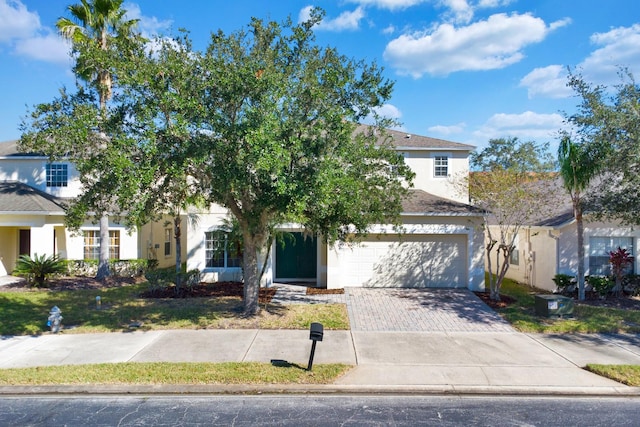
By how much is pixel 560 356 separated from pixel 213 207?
43.5ft

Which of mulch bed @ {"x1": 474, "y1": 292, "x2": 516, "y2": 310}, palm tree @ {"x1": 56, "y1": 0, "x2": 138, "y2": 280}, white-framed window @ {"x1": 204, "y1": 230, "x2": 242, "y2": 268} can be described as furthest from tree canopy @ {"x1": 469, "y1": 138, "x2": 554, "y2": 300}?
palm tree @ {"x1": 56, "y1": 0, "x2": 138, "y2": 280}

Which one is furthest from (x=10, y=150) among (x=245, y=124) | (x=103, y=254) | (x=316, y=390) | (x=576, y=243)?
(x=576, y=243)

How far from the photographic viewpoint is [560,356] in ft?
30.1

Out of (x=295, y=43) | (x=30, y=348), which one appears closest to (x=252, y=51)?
(x=295, y=43)

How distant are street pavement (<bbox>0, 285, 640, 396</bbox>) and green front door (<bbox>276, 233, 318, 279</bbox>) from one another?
6.31 m

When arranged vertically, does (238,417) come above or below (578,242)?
below

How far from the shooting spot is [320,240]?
1753 cm

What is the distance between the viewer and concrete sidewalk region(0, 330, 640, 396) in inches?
296

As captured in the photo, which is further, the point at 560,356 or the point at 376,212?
the point at 376,212

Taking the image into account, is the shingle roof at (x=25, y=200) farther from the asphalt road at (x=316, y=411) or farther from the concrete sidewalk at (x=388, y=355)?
the asphalt road at (x=316, y=411)

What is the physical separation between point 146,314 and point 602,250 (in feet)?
52.3

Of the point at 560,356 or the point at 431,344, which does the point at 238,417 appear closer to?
the point at 431,344

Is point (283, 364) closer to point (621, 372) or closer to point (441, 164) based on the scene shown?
point (621, 372)

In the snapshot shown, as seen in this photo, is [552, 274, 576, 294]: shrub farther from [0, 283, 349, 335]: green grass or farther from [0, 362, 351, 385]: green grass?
[0, 362, 351, 385]: green grass
